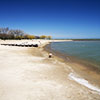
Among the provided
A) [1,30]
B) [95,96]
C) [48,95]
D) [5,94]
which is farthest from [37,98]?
[1,30]

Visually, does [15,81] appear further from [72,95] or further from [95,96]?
[95,96]

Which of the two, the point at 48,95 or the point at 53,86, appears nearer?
the point at 48,95

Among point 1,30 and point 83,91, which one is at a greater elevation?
point 1,30

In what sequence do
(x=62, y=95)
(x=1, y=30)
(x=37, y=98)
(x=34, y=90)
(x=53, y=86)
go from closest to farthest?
(x=37, y=98) → (x=62, y=95) → (x=34, y=90) → (x=53, y=86) → (x=1, y=30)

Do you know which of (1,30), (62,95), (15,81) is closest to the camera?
(62,95)

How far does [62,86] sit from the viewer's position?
6.46m

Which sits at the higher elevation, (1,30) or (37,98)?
(1,30)

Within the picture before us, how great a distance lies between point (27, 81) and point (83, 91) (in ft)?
11.7

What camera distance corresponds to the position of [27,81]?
23.0 feet

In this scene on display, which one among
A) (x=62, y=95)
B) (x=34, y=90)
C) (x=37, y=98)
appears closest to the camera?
(x=37, y=98)

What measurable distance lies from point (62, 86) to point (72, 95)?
3.51ft

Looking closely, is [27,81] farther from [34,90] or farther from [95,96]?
[95,96]

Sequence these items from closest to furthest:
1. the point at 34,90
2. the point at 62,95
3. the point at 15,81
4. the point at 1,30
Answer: the point at 62,95 < the point at 34,90 < the point at 15,81 < the point at 1,30

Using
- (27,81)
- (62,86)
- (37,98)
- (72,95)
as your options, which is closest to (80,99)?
(72,95)
